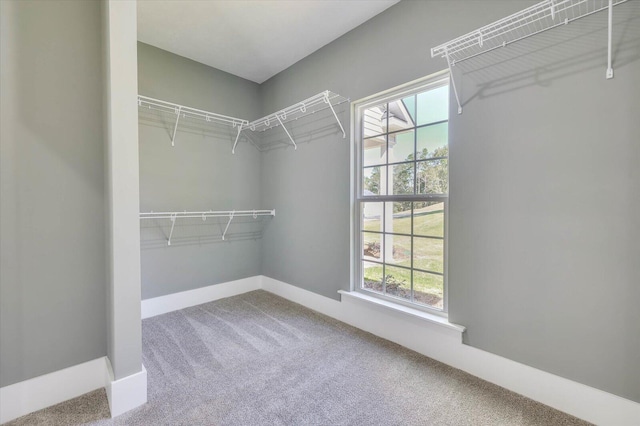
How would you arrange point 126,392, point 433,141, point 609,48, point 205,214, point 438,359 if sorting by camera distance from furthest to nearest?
point 205,214 < point 433,141 < point 438,359 < point 126,392 < point 609,48

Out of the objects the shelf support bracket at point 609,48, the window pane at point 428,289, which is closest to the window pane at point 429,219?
the window pane at point 428,289

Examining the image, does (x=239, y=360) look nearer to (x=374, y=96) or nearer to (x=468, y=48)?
(x=374, y=96)

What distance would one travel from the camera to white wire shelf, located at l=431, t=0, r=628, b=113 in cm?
138

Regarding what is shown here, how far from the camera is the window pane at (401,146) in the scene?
221cm

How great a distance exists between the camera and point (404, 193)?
7.44ft

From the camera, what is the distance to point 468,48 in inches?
71.8

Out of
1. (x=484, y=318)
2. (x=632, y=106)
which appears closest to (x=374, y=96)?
(x=632, y=106)

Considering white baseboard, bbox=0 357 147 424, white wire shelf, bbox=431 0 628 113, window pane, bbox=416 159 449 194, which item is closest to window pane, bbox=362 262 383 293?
window pane, bbox=416 159 449 194

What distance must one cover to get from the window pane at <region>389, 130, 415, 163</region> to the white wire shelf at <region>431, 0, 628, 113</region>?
0.43 meters

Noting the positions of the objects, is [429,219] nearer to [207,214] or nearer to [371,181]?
[371,181]

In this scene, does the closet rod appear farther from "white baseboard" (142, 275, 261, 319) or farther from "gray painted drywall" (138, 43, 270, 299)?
"white baseboard" (142, 275, 261, 319)

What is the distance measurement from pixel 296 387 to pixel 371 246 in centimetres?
129

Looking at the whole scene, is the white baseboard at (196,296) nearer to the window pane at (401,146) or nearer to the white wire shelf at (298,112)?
the white wire shelf at (298,112)

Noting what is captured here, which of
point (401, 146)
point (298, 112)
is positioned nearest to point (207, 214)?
point (298, 112)
